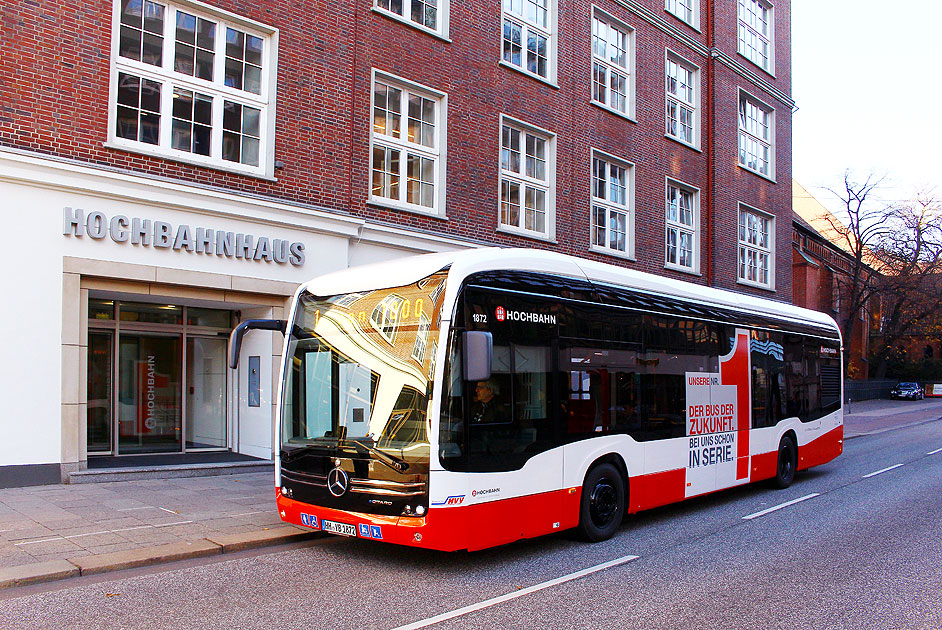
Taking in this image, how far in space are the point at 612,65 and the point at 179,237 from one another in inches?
507

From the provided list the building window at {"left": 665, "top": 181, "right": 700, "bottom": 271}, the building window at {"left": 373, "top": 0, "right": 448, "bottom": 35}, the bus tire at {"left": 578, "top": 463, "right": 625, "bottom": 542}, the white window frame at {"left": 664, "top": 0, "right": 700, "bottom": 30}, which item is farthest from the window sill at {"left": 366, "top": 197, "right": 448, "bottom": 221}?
the white window frame at {"left": 664, "top": 0, "right": 700, "bottom": 30}

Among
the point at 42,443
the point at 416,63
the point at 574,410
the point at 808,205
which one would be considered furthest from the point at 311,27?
the point at 808,205

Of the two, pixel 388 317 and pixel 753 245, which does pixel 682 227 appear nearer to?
pixel 753 245

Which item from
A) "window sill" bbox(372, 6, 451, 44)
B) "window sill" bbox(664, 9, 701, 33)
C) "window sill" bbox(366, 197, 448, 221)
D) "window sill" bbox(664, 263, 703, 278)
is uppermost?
"window sill" bbox(664, 9, 701, 33)

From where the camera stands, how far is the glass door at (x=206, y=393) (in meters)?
14.0

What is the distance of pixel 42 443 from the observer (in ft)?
34.1

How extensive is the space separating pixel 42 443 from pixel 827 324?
12821mm

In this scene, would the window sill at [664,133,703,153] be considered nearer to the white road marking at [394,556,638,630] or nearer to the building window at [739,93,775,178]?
the building window at [739,93,775,178]

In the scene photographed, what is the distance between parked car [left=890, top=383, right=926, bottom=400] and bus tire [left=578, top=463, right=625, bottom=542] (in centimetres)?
5265

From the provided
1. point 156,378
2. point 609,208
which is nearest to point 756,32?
point 609,208

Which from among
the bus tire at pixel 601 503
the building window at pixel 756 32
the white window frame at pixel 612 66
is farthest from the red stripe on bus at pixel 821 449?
the building window at pixel 756 32

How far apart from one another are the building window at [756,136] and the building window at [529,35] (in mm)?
9913

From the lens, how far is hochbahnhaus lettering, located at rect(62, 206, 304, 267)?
10773mm

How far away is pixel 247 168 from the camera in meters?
12.6
